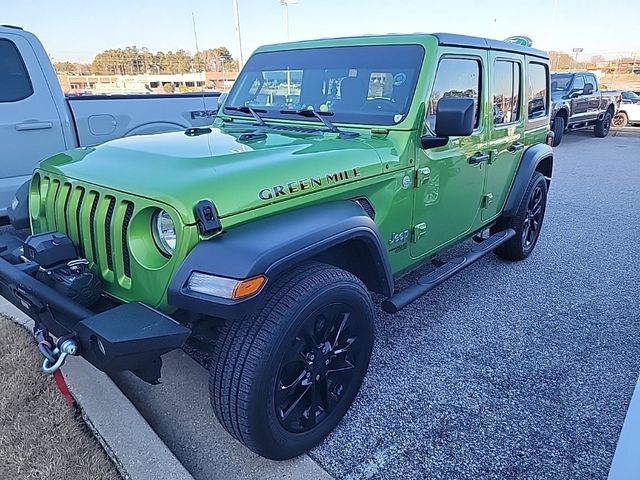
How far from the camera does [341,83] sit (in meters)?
3.08

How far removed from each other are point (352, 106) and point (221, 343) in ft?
5.58

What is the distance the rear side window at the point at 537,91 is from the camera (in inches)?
169

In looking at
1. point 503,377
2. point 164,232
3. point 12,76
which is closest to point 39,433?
point 164,232

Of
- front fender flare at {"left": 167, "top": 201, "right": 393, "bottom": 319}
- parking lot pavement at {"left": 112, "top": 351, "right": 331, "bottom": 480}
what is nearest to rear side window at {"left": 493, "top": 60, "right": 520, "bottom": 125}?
front fender flare at {"left": 167, "top": 201, "right": 393, "bottom": 319}

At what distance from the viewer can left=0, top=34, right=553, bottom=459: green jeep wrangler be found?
1833 millimetres

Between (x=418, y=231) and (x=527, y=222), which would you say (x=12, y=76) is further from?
(x=527, y=222)

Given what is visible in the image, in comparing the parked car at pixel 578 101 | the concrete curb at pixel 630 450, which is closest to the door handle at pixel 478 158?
the concrete curb at pixel 630 450

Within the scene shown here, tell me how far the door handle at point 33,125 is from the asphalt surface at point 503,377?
11.3 ft

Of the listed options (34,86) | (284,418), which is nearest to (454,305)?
(284,418)

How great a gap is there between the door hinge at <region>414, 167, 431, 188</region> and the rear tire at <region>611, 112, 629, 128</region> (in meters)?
17.1

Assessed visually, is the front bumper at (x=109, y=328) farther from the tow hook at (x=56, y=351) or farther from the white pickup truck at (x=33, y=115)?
the white pickup truck at (x=33, y=115)

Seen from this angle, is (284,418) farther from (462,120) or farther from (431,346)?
(462,120)

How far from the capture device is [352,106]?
300 cm

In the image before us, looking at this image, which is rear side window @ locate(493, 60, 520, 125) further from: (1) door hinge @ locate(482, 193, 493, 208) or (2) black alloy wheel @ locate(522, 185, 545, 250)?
(2) black alloy wheel @ locate(522, 185, 545, 250)
